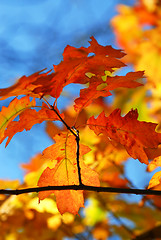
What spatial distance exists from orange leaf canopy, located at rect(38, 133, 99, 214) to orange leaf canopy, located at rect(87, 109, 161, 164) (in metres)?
0.10

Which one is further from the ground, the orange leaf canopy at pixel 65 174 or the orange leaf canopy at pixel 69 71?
the orange leaf canopy at pixel 69 71

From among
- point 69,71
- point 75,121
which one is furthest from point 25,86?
point 75,121

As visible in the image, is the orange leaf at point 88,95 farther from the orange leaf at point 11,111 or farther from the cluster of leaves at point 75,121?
the orange leaf at point 11,111

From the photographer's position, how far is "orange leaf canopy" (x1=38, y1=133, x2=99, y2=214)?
0.78 metres

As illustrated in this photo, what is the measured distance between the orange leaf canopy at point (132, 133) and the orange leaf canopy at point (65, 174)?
0.34 ft

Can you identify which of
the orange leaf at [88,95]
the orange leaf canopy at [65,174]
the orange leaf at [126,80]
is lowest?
the orange leaf canopy at [65,174]

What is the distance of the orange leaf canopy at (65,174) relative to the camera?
78cm

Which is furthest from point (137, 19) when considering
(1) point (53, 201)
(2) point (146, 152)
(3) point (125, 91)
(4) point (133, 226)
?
(2) point (146, 152)

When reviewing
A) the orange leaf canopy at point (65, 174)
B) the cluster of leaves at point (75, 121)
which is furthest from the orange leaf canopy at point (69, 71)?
the orange leaf canopy at point (65, 174)

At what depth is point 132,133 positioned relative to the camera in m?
0.75

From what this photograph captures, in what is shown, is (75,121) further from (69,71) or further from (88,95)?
(69,71)

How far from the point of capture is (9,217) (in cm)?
154

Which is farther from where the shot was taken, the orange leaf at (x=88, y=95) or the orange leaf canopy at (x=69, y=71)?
the orange leaf at (x=88, y=95)

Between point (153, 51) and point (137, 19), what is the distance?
2.04m
